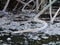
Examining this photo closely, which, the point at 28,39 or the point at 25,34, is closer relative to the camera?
the point at 28,39

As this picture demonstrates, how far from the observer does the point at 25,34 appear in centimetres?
573

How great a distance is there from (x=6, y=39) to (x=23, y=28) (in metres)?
0.86

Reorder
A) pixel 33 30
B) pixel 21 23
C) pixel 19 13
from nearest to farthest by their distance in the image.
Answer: pixel 33 30, pixel 21 23, pixel 19 13

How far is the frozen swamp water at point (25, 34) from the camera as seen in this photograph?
5.26 m

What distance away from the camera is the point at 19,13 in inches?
309

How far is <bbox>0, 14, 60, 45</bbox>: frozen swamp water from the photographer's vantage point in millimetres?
5258

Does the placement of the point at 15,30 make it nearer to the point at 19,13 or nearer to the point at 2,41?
the point at 2,41

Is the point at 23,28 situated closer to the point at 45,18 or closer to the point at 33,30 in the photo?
the point at 33,30

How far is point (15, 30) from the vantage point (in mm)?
6020

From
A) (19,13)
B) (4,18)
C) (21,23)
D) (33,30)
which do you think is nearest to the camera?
(33,30)

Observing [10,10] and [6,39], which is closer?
[6,39]

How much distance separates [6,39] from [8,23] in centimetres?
127

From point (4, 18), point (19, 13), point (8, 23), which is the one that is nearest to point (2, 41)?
point (8, 23)

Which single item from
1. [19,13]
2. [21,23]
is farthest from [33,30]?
[19,13]
